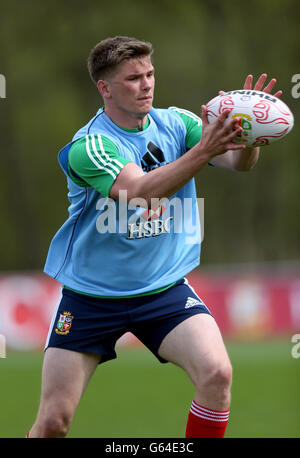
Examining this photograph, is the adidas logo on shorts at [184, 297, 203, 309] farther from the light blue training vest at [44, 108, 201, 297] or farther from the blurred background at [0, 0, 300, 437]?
the blurred background at [0, 0, 300, 437]

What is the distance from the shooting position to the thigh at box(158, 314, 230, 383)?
458 centimetres

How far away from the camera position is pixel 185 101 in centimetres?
2580

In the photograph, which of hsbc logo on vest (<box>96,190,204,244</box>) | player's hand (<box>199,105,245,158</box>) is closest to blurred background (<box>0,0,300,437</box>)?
hsbc logo on vest (<box>96,190,204,244</box>)

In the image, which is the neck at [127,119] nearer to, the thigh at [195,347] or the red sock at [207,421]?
the thigh at [195,347]

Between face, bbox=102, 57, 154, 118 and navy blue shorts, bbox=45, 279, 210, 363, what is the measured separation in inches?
43.6

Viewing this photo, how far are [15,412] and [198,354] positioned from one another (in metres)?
4.31

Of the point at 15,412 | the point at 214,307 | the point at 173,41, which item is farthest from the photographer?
the point at 173,41

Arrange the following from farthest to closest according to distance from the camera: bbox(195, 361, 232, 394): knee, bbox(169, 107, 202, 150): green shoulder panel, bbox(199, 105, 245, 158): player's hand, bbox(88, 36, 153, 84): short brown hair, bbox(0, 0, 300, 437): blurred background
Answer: bbox(0, 0, 300, 437): blurred background < bbox(169, 107, 202, 150): green shoulder panel < bbox(88, 36, 153, 84): short brown hair < bbox(195, 361, 232, 394): knee < bbox(199, 105, 245, 158): player's hand

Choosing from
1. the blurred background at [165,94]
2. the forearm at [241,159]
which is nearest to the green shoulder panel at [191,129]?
the forearm at [241,159]

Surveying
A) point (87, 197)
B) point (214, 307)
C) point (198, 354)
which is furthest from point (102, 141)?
point (214, 307)

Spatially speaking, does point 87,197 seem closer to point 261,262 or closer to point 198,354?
point 198,354

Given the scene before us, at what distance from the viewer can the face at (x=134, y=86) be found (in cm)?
490


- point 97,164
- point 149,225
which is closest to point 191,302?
point 149,225

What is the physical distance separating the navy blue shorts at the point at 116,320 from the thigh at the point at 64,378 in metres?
0.06
